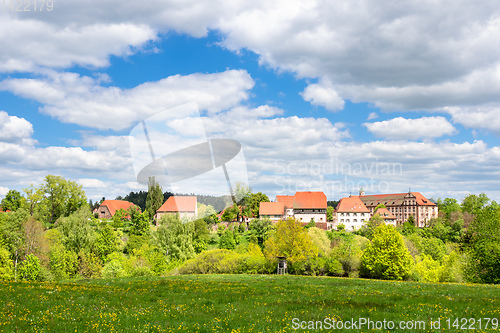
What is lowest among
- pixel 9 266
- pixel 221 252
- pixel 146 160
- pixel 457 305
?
pixel 9 266

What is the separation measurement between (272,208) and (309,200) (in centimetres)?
1240

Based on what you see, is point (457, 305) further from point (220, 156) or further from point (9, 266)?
point (9, 266)

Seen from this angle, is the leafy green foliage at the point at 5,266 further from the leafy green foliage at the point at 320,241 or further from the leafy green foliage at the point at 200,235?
the leafy green foliage at the point at 320,241

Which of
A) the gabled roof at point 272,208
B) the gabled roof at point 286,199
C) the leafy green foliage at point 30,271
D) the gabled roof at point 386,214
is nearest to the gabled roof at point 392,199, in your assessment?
the gabled roof at point 386,214

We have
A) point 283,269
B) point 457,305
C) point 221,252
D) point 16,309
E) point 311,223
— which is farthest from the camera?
point 311,223

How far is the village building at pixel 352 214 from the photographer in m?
113

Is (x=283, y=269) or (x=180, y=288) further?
(x=283, y=269)

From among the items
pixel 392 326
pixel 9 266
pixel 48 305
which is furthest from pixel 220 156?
pixel 9 266

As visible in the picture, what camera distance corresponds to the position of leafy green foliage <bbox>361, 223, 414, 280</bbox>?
4836 centimetres

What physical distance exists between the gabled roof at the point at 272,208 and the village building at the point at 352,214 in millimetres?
22315

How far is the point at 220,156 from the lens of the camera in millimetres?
9734

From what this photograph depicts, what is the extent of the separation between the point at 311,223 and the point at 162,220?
47499mm

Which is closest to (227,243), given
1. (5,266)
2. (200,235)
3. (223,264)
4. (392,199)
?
(200,235)

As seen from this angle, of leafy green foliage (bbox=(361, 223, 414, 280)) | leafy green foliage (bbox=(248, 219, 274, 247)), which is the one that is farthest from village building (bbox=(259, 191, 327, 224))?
leafy green foliage (bbox=(361, 223, 414, 280))
